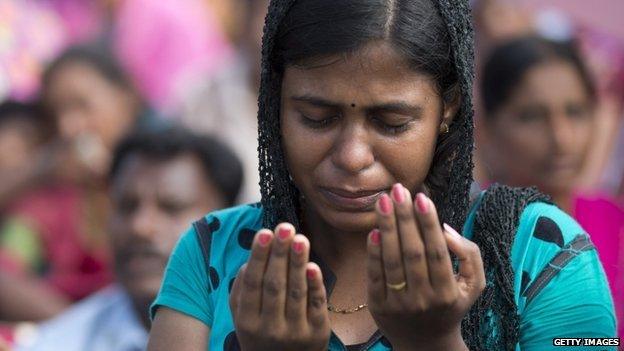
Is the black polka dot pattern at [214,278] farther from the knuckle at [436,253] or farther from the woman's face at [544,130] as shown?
the woman's face at [544,130]

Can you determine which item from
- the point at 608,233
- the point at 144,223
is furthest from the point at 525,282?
the point at 144,223

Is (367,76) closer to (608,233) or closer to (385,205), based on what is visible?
(385,205)

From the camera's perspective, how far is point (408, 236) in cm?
241

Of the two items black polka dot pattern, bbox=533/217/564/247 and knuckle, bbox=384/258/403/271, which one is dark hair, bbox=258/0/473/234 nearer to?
black polka dot pattern, bbox=533/217/564/247

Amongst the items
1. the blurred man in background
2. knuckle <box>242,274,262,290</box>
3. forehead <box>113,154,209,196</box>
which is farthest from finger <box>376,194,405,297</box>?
forehead <box>113,154,209,196</box>

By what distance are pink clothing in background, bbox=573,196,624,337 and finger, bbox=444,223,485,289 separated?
111 centimetres

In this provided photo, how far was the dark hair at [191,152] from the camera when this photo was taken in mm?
5434

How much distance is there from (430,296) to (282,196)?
2.04ft

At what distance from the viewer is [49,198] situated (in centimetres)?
651

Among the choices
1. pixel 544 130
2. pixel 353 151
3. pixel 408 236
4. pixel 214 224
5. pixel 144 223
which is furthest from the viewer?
pixel 544 130

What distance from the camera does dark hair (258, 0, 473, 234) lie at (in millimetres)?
2764

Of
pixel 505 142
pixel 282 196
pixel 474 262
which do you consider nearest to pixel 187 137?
pixel 505 142

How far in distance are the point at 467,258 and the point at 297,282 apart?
1.10 ft
